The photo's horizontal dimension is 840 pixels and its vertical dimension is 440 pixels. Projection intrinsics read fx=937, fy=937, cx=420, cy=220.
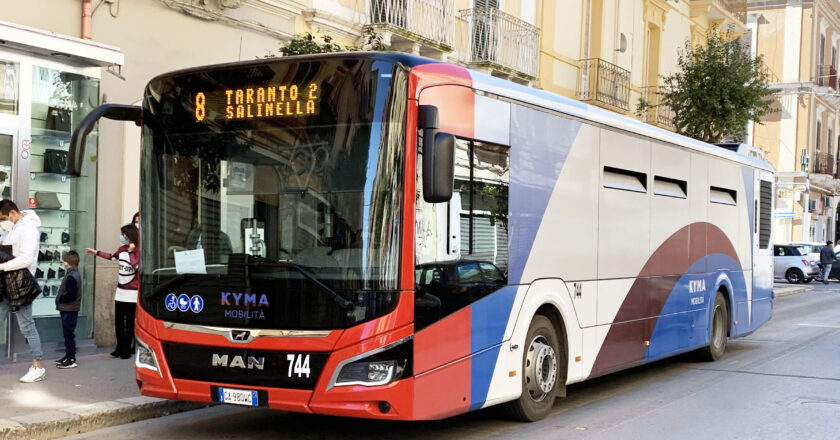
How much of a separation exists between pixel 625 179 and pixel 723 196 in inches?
138

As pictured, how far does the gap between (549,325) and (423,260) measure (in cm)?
216

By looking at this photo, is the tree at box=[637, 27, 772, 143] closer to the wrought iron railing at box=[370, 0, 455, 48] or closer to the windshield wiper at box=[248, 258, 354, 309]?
the wrought iron railing at box=[370, 0, 455, 48]

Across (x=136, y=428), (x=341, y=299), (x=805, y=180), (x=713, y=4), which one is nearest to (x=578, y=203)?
(x=341, y=299)

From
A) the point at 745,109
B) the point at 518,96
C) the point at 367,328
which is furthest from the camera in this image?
the point at 745,109

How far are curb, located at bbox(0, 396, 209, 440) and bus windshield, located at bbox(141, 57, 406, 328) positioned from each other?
1.36 metres

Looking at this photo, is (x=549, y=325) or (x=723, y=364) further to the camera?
(x=723, y=364)

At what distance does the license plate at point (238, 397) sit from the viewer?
6.59 meters

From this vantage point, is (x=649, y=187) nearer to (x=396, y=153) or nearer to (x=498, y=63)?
(x=396, y=153)

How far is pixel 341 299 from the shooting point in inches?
251

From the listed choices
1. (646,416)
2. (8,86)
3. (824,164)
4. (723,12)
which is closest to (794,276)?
(723,12)

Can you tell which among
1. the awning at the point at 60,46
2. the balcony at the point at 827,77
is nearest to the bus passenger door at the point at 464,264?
the awning at the point at 60,46

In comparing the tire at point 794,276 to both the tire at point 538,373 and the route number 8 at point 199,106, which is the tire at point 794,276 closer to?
the tire at point 538,373

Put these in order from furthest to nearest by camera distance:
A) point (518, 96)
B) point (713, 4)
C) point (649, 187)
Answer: point (713, 4) → point (649, 187) → point (518, 96)

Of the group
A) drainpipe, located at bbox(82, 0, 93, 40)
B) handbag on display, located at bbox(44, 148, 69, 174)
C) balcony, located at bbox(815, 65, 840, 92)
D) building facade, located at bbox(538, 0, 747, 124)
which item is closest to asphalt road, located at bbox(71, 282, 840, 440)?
handbag on display, located at bbox(44, 148, 69, 174)
